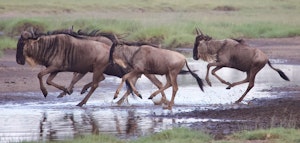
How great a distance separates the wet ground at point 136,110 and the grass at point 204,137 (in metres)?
0.58

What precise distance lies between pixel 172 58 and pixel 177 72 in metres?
0.26

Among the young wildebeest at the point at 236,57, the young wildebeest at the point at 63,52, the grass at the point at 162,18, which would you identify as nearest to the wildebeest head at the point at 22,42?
the young wildebeest at the point at 63,52

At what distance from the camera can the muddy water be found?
1123 centimetres

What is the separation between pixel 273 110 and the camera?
1282 cm

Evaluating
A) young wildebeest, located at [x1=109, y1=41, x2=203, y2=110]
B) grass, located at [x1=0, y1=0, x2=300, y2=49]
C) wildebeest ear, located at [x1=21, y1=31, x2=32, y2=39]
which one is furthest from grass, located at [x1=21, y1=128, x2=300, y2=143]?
grass, located at [x1=0, y1=0, x2=300, y2=49]

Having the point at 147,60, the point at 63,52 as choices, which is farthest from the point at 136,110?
the point at 63,52

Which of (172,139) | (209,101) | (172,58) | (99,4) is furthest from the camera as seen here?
(99,4)

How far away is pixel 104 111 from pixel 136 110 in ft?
1.74

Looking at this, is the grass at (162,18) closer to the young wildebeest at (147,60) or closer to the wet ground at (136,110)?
the wet ground at (136,110)

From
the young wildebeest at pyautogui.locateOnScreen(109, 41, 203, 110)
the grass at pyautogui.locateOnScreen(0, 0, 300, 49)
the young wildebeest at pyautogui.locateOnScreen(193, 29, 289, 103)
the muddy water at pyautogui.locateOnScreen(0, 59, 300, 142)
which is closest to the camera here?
the muddy water at pyautogui.locateOnScreen(0, 59, 300, 142)

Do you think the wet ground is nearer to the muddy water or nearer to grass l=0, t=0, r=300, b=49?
the muddy water

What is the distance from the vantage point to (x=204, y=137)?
9.91 metres

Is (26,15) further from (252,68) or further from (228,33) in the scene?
(252,68)

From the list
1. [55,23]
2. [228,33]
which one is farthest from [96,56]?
[55,23]
